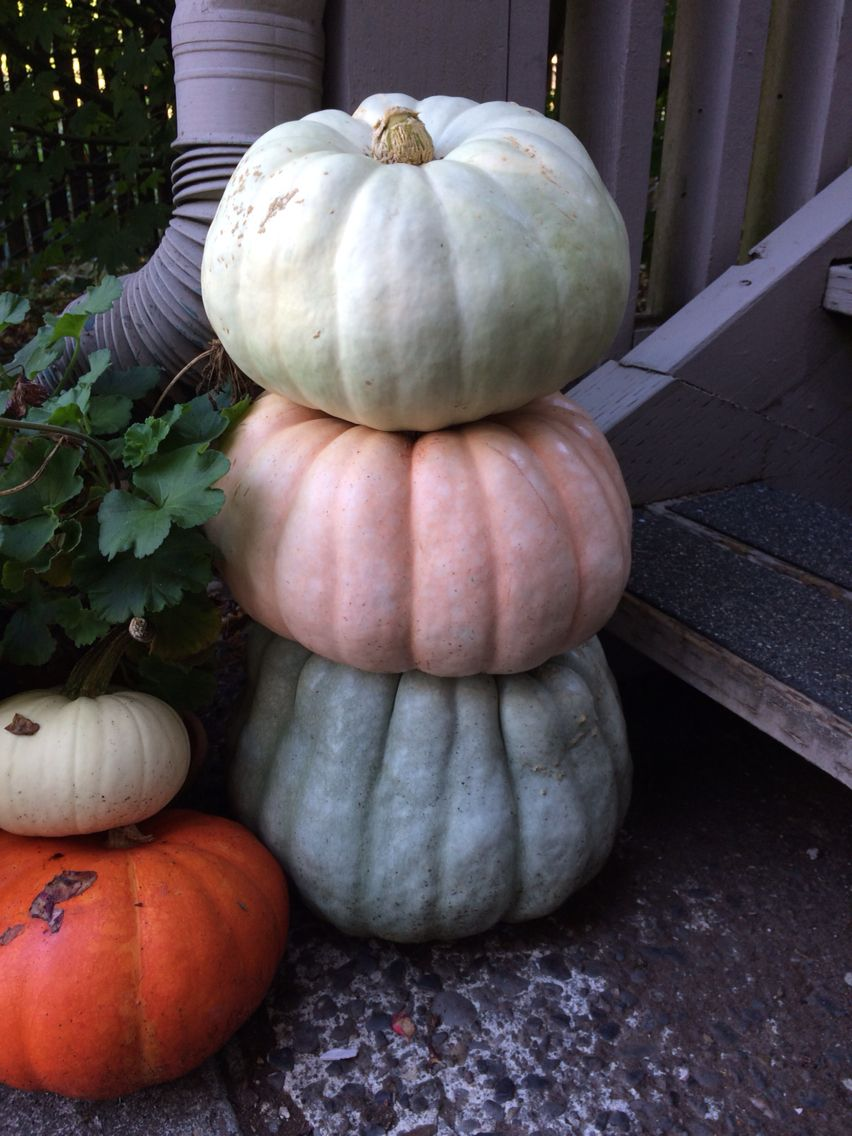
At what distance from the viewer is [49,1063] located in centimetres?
111

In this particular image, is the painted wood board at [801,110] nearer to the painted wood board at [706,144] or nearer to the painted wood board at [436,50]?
the painted wood board at [706,144]

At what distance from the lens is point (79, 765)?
121 cm

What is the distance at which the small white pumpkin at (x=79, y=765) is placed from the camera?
3.96 feet

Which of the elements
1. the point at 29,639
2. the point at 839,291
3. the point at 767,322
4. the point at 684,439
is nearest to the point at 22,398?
the point at 29,639

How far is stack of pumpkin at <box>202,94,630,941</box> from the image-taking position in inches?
45.8

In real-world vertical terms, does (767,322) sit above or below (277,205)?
below

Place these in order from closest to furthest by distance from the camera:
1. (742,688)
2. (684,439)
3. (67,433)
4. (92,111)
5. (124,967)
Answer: (124,967) → (67,433) → (742,688) → (684,439) → (92,111)

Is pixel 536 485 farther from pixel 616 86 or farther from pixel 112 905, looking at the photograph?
pixel 616 86

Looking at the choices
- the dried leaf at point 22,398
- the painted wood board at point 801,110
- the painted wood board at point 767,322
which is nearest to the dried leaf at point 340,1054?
the dried leaf at point 22,398

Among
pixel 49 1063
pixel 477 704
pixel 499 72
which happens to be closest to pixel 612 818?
pixel 477 704

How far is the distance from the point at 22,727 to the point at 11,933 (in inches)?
10.0

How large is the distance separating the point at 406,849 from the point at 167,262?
3.83 ft

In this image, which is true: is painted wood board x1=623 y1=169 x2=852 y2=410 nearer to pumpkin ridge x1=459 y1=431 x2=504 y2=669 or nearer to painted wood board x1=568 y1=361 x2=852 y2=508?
painted wood board x1=568 y1=361 x2=852 y2=508

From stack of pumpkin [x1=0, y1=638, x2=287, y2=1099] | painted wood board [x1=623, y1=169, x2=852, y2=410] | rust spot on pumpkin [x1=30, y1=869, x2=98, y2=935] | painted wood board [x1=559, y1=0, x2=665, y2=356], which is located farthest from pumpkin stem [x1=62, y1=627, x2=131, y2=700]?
painted wood board [x1=559, y1=0, x2=665, y2=356]
